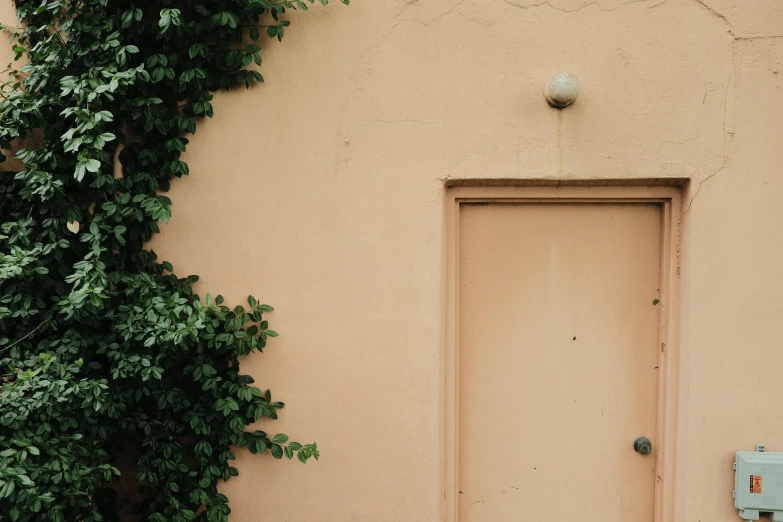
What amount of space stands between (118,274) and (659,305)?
2.54m

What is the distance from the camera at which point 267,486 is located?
269cm

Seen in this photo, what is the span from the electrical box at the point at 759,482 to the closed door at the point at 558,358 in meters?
0.37

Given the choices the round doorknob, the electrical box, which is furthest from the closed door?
the electrical box

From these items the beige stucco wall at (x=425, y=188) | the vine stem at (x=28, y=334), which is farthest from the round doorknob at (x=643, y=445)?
the vine stem at (x=28, y=334)

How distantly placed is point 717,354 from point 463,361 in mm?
1143

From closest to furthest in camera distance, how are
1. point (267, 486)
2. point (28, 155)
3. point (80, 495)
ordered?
point (80, 495) → point (28, 155) → point (267, 486)

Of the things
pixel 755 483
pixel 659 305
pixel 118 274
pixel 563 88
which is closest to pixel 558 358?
pixel 659 305

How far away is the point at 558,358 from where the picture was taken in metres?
2.73

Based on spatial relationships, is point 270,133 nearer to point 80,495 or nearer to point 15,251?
point 15,251

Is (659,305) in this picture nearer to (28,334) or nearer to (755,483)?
(755,483)

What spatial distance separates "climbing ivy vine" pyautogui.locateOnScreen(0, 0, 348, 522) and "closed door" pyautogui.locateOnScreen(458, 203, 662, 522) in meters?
0.96

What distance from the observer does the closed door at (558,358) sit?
8.86 feet

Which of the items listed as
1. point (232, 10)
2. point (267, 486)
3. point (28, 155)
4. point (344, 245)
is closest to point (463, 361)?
point (344, 245)

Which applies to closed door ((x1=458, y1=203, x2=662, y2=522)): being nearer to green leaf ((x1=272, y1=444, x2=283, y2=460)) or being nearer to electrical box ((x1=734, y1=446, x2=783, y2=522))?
electrical box ((x1=734, y1=446, x2=783, y2=522))
